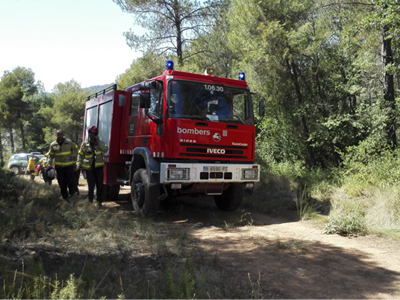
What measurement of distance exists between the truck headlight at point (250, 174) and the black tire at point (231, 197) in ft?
1.52

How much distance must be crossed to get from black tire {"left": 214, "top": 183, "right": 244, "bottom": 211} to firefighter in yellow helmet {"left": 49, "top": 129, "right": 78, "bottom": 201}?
346 centimetres

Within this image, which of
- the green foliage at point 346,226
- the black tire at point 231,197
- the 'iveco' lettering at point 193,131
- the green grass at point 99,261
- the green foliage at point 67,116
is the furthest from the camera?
the green foliage at point 67,116

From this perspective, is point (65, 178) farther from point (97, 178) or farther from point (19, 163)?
point (19, 163)

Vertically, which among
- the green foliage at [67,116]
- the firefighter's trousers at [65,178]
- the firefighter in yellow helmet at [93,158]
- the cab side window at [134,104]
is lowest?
the firefighter's trousers at [65,178]

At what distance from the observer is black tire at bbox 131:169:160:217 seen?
7172 millimetres

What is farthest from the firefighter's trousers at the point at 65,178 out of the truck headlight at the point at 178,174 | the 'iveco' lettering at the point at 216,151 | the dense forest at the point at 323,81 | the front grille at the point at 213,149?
the dense forest at the point at 323,81

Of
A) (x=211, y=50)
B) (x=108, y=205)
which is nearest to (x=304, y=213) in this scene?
(x=108, y=205)

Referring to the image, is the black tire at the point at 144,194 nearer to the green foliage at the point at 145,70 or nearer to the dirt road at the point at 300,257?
the dirt road at the point at 300,257

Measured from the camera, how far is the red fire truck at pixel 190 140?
708 cm

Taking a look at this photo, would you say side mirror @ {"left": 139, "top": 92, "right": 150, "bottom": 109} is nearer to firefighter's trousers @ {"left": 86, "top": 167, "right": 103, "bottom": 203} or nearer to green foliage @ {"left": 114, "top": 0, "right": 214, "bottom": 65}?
firefighter's trousers @ {"left": 86, "top": 167, "right": 103, "bottom": 203}

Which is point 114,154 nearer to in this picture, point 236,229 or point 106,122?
point 106,122

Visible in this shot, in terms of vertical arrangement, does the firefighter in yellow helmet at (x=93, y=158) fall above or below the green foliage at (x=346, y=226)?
above

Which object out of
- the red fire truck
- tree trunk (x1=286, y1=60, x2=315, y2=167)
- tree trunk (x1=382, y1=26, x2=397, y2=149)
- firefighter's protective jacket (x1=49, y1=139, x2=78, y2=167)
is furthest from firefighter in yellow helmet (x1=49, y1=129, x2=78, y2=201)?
tree trunk (x1=382, y1=26, x2=397, y2=149)

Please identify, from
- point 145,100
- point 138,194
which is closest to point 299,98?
point 145,100
